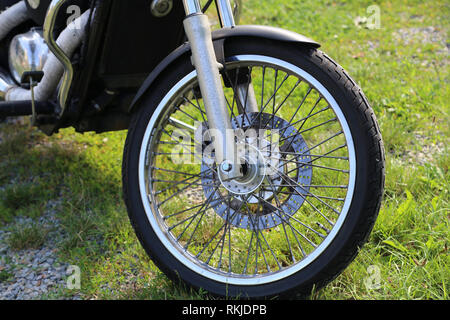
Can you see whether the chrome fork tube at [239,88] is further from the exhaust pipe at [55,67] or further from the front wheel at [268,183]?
the exhaust pipe at [55,67]

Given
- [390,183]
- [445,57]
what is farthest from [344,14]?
[390,183]

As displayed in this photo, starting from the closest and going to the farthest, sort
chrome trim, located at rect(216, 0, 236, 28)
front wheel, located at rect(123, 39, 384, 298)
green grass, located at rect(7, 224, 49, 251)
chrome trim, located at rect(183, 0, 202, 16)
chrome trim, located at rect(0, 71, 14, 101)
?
front wheel, located at rect(123, 39, 384, 298) < chrome trim, located at rect(183, 0, 202, 16) < chrome trim, located at rect(216, 0, 236, 28) < green grass, located at rect(7, 224, 49, 251) < chrome trim, located at rect(0, 71, 14, 101)

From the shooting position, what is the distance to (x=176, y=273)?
6.50ft

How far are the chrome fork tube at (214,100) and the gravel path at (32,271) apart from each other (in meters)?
0.94

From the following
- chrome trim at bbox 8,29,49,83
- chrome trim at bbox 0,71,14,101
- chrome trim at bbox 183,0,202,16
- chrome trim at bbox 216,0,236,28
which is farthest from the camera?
chrome trim at bbox 0,71,14,101

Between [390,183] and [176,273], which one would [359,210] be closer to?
[176,273]

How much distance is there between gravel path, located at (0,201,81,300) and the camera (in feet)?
7.36

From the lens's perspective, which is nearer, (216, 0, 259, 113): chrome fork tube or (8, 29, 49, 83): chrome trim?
(216, 0, 259, 113): chrome fork tube

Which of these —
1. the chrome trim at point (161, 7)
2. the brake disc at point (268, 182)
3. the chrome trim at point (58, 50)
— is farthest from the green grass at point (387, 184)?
the chrome trim at point (161, 7)

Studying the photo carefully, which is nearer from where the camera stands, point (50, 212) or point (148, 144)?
point (148, 144)

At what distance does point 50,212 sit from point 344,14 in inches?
155

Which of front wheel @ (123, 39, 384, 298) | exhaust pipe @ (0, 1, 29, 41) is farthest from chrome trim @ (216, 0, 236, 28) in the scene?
exhaust pipe @ (0, 1, 29, 41)
